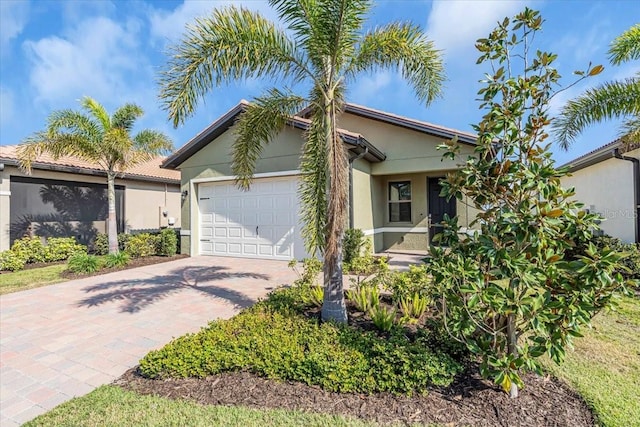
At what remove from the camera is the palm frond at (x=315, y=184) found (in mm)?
4645

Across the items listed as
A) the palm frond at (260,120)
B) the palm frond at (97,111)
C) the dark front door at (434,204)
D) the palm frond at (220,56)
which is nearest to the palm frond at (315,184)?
the palm frond at (260,120)

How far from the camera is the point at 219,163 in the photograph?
12.1m

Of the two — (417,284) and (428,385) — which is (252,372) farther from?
(417,284)

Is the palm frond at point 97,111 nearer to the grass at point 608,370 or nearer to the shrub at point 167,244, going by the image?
the shrub at point 167,244

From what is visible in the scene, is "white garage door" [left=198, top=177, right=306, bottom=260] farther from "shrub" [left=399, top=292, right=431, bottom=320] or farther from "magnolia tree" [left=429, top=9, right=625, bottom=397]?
"magnolia tree" [left=429, top=9, right=625, bottom=397]

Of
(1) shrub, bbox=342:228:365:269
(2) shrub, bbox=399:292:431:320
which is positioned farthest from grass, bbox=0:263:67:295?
(2) shrub, bbox=399:292:431:320

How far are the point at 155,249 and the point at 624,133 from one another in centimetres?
1564

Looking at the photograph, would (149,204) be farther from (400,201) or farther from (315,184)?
(315,184)

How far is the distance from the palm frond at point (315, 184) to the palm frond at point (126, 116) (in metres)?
9.25

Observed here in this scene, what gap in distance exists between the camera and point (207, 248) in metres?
12.6

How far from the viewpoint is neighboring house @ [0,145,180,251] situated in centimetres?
1134

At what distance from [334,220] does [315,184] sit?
2.09 ft

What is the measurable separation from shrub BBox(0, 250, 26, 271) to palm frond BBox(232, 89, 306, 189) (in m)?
9.05

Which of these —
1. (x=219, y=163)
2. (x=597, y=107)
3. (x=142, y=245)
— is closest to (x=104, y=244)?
(x=142, y=245)
